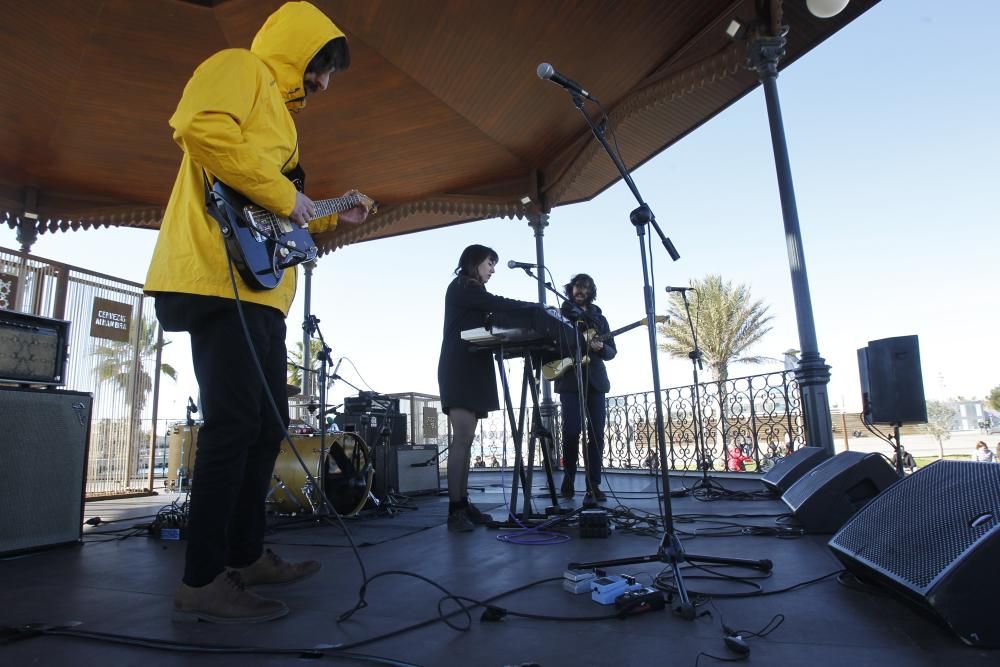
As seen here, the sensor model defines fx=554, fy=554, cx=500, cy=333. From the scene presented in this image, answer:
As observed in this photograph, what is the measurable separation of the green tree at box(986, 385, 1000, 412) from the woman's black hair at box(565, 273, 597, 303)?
3246cm

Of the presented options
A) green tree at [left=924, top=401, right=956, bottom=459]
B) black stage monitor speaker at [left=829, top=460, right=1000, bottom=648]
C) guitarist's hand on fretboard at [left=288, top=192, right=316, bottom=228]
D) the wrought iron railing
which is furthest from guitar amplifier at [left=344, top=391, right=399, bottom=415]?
green tree at [left=924, top=401, right=956, bottom=459]

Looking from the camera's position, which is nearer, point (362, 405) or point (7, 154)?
point (362, 405)

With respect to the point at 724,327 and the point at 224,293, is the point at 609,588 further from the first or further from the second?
the point at 724,327

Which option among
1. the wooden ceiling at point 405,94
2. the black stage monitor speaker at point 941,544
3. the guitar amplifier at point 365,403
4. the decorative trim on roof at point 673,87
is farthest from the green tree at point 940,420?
the black stage monitor speaker at point 941,544

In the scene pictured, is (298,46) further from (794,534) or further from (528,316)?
(794,534)

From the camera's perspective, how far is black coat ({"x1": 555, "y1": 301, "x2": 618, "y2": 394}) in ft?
13.7

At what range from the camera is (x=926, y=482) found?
1638 mm

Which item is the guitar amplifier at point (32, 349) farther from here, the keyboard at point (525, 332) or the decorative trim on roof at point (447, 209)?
the decorative trim on roof at point (447, 209)

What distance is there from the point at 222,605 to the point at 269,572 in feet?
1.35

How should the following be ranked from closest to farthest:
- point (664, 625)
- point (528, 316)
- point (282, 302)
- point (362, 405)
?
point (664, 625) < point (282, 302) < point (528, 316) < point (362, 405)

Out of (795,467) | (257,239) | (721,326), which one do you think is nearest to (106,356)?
(257,239)

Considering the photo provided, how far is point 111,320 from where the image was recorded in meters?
6.55

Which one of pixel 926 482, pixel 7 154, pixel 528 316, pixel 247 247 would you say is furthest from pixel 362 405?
pixel 7 154

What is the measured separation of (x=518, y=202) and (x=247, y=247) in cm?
688
